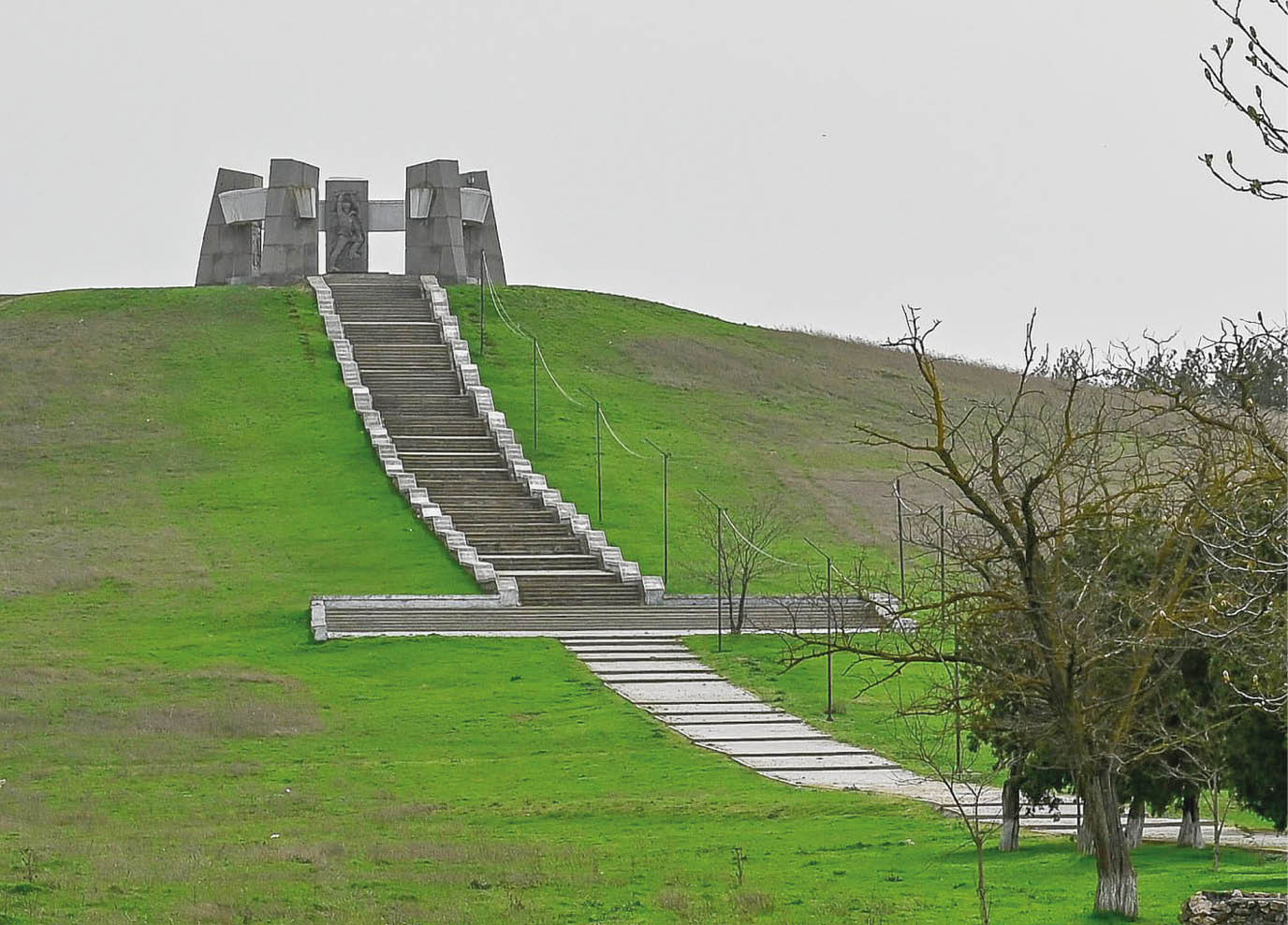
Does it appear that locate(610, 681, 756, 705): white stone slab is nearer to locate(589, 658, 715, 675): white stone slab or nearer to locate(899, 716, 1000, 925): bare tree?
locate(589, 658, 715, 675): white stone slab

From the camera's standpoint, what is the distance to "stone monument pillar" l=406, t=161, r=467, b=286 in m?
62.0

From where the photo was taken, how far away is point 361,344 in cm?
5444

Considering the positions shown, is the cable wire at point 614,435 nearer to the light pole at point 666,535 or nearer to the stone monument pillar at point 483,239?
the light pole at point 666,535

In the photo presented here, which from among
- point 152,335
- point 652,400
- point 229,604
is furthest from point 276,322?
point 229,604

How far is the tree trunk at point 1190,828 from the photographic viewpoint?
58.6 ft

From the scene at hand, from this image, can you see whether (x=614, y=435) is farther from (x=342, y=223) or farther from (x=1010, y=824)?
(x=1010, y=824)

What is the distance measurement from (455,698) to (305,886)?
13197mm

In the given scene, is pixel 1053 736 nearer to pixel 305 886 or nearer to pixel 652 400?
pixel 305 886

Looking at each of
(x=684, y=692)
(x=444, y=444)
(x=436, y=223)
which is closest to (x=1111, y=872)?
(x=684, y=692)

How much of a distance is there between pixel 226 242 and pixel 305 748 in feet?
141

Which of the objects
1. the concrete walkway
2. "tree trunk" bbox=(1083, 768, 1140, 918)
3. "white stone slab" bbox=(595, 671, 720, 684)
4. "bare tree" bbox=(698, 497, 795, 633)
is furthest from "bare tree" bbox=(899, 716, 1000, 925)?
"bare tree" bbox=(698, 497, 795, 633)

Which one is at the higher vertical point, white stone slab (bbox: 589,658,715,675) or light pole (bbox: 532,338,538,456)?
light pole (bbox: 532,338,538,456)

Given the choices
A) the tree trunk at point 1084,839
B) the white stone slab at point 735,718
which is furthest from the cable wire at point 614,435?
the tree trunk at point 1084,839

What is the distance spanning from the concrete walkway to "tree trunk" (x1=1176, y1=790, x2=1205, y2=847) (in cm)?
52
